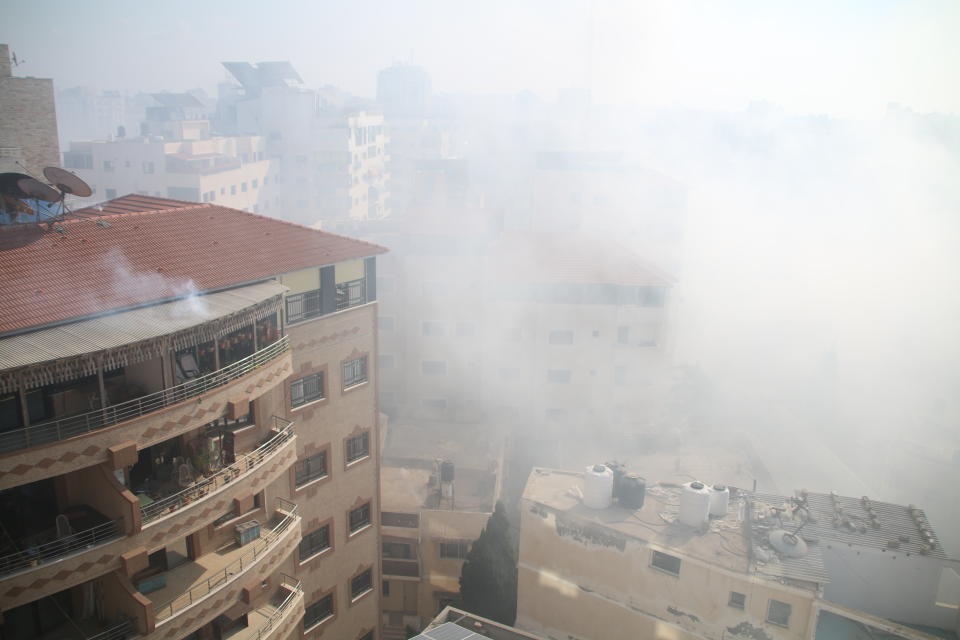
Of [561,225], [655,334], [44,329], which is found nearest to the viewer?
[44,329]

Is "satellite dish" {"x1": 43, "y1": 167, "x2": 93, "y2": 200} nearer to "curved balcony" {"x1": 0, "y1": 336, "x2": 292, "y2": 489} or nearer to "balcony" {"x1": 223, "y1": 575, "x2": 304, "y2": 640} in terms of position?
"curved balcony" {"x1": 0, "y1": 336, "x2": 292, "y2": 489}

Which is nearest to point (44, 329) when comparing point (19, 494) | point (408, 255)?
point (19, 494)

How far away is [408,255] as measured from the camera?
24.3m

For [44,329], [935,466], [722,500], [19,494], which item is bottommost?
[935,466]

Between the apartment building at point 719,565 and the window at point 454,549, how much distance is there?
2344 mm

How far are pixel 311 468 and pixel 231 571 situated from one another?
9.66 ft

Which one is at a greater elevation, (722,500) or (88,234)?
(88,234)

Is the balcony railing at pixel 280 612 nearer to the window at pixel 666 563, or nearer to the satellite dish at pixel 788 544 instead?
the window at pixel 666 563

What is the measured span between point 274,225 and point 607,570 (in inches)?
328

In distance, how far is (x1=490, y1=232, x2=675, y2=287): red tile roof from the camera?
23391 mm

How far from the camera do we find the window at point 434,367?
24828 millimetres

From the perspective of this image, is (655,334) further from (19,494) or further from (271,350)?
(19,494)

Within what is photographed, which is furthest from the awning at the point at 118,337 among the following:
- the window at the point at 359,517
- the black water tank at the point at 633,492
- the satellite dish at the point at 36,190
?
the black water tank at the point at 633,492

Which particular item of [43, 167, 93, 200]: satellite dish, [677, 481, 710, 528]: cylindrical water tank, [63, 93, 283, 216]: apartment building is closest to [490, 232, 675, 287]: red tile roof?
[677, 481, 710, 528]: cylindrical water tank
